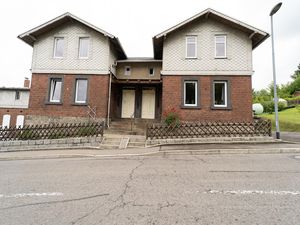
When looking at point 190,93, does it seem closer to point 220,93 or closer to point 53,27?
point 220,93

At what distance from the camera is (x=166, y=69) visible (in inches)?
587

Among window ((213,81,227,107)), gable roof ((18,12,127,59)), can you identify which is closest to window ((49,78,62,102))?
gable roof ((18,12,127,59))

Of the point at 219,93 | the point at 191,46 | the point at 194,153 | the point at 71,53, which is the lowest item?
the point at 194,153

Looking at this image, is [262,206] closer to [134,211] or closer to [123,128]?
[134,211]

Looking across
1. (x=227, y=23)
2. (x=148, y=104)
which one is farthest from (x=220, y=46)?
(x=148, y=104)

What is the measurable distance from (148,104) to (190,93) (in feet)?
14.4

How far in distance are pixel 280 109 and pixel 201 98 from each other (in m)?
24.9

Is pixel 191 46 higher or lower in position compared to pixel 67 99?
higher

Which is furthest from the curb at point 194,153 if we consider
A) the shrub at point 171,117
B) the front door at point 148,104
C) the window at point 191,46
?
the front door at point 148,104

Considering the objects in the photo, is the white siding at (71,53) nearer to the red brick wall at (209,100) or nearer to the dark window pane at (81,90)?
the dark window pane at (81,90)

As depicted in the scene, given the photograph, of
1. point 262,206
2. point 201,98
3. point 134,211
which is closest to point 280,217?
point 262,206

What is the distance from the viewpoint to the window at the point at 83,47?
16.0 m

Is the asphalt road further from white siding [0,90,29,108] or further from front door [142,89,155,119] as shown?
white siding [0,90,29,108]

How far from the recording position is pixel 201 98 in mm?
14578
